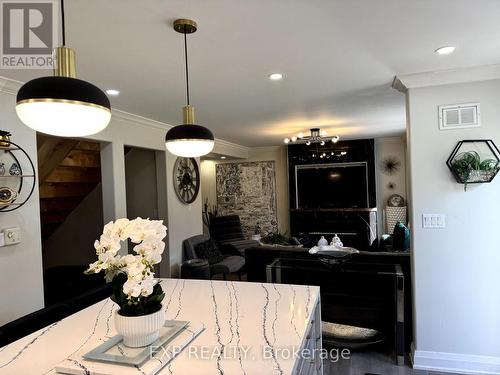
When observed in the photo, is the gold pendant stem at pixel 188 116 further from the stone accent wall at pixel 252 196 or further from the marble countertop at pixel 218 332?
the stone accent wall at pixel 252 196

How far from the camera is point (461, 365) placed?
9.18 feet

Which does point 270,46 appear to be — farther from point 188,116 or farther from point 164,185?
point 164,185

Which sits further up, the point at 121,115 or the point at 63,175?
the point at 121,115

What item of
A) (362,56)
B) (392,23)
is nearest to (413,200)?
(362,56)

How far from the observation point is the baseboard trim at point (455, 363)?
275cm

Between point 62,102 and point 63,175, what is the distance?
4.39 metres

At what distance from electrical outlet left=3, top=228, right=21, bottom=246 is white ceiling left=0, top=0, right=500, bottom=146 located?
3.78ft

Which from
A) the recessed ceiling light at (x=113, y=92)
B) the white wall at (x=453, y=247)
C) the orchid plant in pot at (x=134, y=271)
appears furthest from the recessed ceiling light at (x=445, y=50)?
the recessed ceiling light at (x=113, y=92)

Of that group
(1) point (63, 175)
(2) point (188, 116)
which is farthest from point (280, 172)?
(2) point (188, 116)

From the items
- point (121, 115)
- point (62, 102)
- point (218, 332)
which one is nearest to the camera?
point (62, 102)

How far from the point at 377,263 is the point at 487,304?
0.90m

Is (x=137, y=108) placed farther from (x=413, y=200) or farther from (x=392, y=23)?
(x=413, y=200)

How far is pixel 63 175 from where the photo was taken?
4.87 meters

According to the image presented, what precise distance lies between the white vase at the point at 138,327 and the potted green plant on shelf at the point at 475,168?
2594 mm
